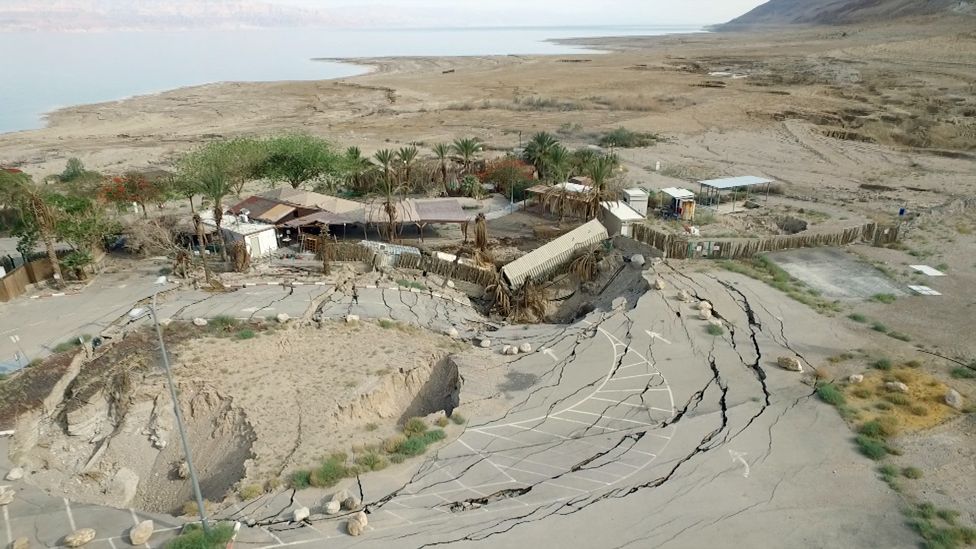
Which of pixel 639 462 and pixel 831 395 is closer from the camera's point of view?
pixel 639 462

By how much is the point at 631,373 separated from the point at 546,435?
14.0 feet

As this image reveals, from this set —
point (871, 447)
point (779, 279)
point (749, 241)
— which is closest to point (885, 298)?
point (779, 279)

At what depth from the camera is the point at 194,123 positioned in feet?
247

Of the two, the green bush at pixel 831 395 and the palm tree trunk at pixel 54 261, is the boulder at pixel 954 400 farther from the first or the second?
the palm tree trunk at pixel 54 261

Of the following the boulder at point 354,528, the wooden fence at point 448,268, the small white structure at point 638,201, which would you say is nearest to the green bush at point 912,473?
the boulder at point 354,528

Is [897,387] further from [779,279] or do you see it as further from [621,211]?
[621,211]

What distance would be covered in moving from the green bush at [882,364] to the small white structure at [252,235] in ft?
83.2

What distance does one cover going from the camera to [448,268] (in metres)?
28.0

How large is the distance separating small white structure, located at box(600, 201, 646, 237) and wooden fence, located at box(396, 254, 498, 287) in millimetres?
7410

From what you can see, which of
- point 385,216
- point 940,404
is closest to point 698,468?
point 940,404

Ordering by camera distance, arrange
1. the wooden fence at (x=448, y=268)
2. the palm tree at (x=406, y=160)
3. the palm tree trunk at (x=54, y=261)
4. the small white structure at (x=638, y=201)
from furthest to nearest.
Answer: the palm tree at (x=406, y=160), the small white structure at (x=638, y=201), the wooden fence at (x=448, y=268), the palm tree trunk at (x=54, y=261)

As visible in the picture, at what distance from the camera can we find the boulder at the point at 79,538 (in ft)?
41.4

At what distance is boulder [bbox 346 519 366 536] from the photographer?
12.7 meters

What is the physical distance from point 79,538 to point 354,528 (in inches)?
223
